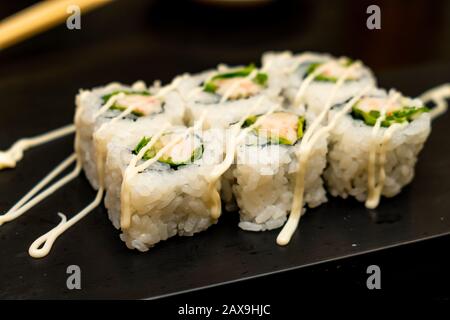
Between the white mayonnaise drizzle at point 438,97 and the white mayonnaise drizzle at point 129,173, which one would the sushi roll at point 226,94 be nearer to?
the white mayonnaise drizzle at point 129,173

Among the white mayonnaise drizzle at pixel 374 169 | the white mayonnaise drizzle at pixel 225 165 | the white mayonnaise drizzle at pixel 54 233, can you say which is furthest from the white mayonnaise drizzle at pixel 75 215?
the white mayonnaise drizzle at pixel 374 169

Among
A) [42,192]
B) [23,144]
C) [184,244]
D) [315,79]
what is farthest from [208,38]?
[184,244]

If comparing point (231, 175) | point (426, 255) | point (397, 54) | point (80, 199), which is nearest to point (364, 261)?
point (426, 255)

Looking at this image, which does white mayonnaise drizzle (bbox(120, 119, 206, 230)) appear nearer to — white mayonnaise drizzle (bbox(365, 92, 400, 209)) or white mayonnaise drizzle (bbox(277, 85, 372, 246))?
white mayonnaise drizzle (bbox(277, 85, 372, 246))

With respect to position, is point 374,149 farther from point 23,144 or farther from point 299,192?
point 23,144

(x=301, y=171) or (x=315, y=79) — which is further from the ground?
(x=315, y=79)

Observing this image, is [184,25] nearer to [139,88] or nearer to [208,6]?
[208,6]

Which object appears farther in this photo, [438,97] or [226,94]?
[438,97]
